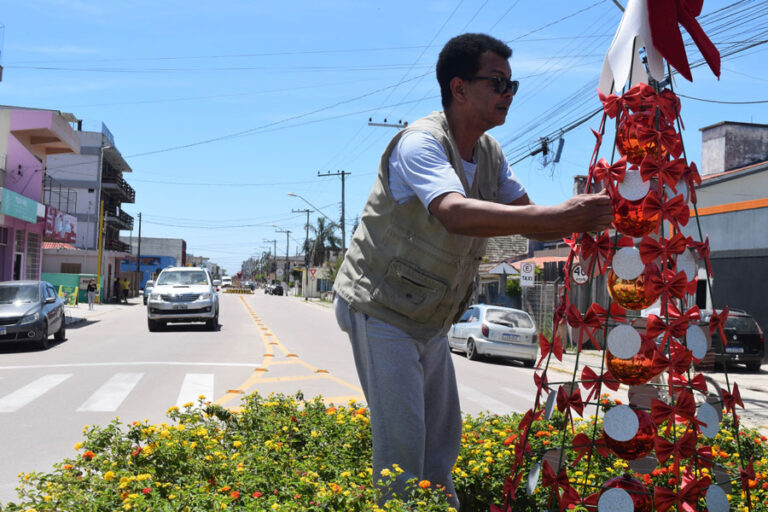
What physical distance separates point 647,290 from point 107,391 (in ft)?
28.1

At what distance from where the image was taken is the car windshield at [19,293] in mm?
15266

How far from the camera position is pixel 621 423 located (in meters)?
1.97

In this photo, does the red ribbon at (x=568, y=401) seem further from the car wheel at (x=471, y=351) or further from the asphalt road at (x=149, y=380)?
the car wheel at (x=471, y=351)

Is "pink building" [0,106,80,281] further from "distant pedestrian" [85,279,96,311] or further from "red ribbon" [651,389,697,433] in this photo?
"red ribbon" [651,389,697,433]

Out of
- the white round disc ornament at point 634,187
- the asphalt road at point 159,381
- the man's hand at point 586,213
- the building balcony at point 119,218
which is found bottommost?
the asphalt road at point 159,381

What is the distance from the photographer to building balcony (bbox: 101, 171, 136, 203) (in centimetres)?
5629

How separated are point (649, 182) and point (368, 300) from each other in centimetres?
106

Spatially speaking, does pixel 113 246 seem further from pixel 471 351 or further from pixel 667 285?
pixel 667 285

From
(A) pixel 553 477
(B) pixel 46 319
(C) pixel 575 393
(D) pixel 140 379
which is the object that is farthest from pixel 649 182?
(B) pixel 46 319

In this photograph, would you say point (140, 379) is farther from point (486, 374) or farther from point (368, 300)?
point (368, 300)

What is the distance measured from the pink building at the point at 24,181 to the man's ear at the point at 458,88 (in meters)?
24.0

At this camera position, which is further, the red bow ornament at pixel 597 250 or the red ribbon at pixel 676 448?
the red bow ornament at pixel 597 250

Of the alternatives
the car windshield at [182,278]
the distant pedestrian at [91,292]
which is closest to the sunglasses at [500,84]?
the car windshield at [182,278]

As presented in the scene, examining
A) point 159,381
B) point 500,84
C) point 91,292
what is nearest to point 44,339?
point 159,381
